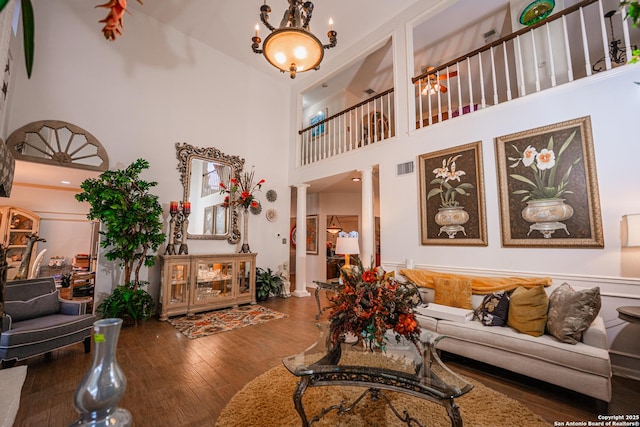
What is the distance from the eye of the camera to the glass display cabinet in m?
4.75

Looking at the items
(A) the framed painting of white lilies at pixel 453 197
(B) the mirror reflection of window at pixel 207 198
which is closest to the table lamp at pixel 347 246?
(A) the framed painting of white lilies at pixel 453 197

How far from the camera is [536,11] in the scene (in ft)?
12.2

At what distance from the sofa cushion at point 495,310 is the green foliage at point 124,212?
14.4ft

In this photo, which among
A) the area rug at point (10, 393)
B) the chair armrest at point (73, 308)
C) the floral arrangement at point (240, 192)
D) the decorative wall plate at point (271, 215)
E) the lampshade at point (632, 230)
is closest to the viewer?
the area rug at point (10, 393)

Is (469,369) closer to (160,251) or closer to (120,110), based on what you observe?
(160,251)

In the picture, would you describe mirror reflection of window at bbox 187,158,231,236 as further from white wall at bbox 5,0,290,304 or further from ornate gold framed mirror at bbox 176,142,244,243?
white wall at bbox 5,0,290,304

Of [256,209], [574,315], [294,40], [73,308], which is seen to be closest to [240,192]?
[256,209]

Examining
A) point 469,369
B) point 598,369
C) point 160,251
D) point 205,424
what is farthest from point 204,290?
point 598,369

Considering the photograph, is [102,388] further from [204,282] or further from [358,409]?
[204,282]

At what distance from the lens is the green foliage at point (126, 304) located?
383cm

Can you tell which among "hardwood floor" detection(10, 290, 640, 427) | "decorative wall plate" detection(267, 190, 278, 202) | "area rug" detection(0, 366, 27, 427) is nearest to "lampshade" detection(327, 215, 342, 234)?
"decorative wall plate" detection(267, 190, 278, 202)

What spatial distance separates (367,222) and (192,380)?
3.39m

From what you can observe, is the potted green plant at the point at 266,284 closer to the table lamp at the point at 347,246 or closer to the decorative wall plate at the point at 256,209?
the decorative wall plate at the point at 256,209

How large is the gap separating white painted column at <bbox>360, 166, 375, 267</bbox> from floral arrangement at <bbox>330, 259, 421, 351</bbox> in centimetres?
271
